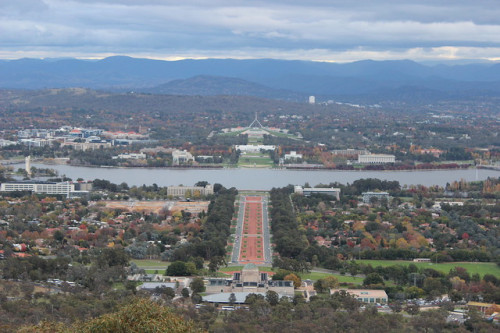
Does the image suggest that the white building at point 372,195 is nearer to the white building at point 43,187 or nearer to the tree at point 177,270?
the white building at point 43,187

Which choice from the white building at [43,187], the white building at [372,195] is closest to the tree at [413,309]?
the white building at [372,195]

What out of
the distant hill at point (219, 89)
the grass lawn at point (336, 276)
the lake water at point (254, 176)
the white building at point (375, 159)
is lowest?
the grass lawn at point (336, 276)

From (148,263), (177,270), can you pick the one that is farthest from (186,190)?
(177,270)

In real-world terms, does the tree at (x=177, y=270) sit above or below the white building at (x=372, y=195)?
below

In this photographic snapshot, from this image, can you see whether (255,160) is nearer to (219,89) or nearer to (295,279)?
(295,279)

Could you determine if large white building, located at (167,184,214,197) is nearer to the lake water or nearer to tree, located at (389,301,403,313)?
the lake water

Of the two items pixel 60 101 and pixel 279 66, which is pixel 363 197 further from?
pixel 279 66

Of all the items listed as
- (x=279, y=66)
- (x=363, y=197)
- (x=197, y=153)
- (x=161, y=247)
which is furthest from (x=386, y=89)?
(x=161, y=247)

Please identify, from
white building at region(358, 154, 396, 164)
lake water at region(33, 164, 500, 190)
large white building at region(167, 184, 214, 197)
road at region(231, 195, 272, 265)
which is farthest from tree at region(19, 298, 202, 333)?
white building at region(358, 154, 396, 164)
